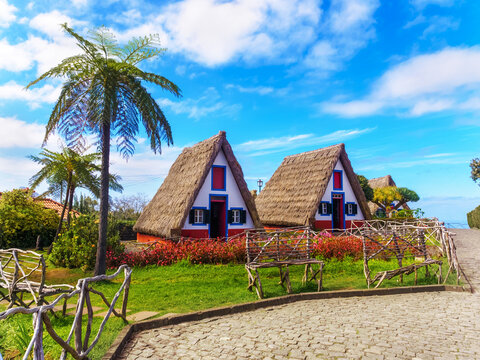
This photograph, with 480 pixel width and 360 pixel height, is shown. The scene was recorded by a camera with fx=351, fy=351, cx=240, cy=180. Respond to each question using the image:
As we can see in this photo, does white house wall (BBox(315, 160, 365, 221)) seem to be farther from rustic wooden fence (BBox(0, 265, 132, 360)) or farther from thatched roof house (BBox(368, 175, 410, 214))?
rustic wooden fence (BBox(0, 265, 132, 360))

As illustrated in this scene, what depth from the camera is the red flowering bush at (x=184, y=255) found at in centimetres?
1265

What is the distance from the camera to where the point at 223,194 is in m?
17.4

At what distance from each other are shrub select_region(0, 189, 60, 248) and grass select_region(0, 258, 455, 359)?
8224 millimetres

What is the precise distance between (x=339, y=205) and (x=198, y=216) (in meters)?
10.6

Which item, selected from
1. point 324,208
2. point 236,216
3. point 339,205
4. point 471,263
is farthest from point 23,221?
point 471,263

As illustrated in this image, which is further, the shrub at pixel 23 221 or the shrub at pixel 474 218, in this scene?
the shrub at pixel 474 218

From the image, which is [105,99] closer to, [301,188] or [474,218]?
[301,188]

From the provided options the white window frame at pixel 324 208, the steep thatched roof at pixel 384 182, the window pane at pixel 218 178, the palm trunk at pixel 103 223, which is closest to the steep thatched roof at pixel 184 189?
the window pane at pixel 218 178

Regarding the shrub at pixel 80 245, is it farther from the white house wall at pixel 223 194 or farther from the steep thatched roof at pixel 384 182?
the steep thatched roof at pixel 384 182

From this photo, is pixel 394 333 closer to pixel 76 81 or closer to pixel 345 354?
pixel 345 354

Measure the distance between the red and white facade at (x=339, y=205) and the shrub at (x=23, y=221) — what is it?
50.9 ft

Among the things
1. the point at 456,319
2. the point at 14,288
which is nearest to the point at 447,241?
the point at 456,319

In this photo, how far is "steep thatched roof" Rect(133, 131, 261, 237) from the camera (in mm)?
15848

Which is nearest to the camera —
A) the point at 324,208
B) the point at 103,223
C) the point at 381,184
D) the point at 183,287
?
the point at 183,287
